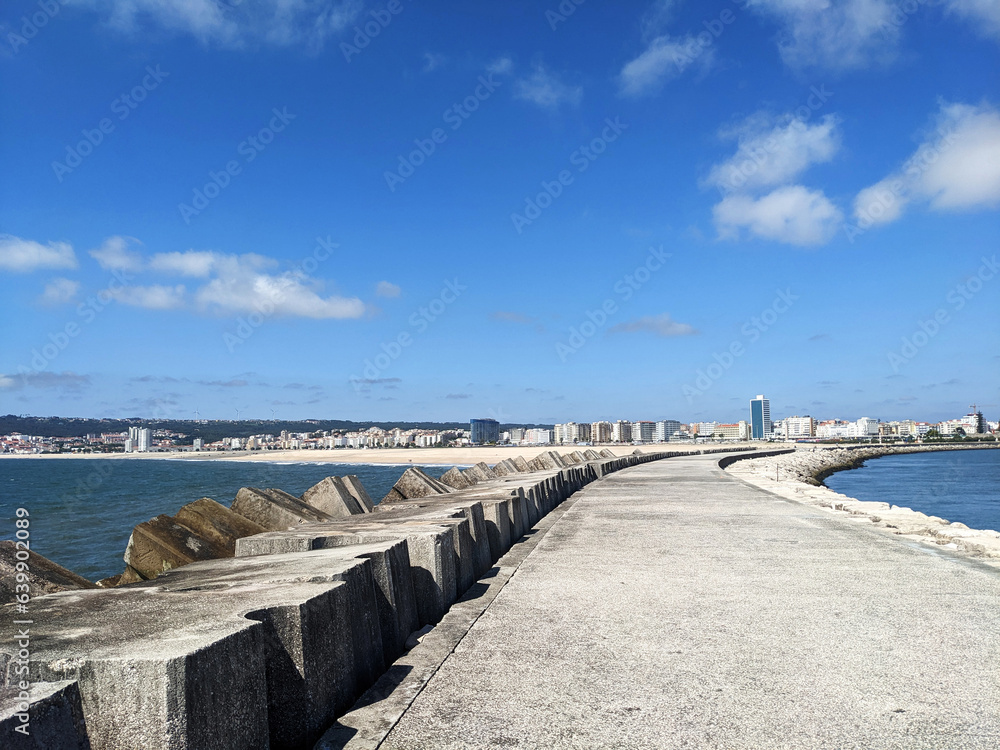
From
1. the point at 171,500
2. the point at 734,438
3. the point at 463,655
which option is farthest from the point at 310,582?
the point at 734,438

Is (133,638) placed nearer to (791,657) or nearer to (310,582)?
(310,582)

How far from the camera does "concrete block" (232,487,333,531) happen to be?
777 cm

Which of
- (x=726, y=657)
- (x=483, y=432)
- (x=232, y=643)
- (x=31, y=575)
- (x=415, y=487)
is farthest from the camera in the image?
(x=483, y=432)

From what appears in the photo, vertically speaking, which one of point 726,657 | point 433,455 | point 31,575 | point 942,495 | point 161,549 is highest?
point 31,575

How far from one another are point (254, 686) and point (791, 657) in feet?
8.82

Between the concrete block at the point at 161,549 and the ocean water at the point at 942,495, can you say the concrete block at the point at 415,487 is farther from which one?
the ocean water at the point at 942,495

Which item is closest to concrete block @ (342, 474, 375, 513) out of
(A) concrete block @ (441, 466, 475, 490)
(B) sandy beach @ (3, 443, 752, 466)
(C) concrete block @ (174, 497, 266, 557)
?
(C) concrete block @ (174, 497, 266, 557)

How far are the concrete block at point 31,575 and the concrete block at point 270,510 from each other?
108 inches

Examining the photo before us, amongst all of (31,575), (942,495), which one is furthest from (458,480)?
(942,495)

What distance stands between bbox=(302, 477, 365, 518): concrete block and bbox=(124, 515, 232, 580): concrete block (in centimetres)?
243

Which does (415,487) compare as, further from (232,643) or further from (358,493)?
(232,643)

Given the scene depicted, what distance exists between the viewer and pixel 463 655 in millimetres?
3799

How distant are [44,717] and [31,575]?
10.4ft

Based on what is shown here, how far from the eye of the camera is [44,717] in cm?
176
